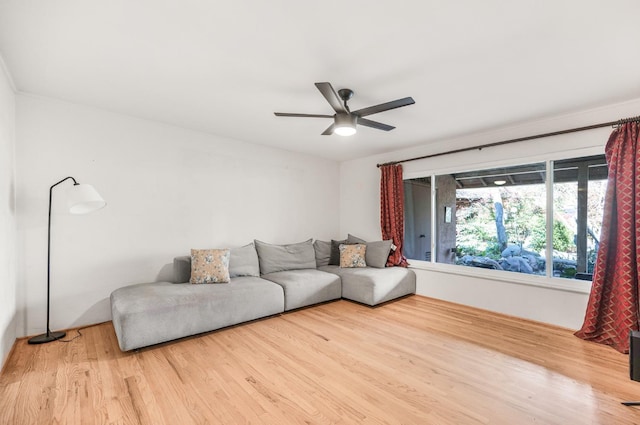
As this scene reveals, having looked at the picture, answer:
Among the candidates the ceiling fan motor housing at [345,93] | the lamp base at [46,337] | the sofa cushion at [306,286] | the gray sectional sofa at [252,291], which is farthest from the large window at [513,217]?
the lamp base at [46,337]

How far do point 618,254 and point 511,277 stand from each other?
1.07m

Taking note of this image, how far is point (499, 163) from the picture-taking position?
3.82 m

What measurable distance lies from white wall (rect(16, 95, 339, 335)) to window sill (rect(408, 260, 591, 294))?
269cm

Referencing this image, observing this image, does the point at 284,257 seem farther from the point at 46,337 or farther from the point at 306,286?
the point at 46,337

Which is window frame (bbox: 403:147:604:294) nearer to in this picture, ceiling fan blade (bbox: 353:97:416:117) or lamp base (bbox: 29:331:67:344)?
ceiling fan blade (bbox: 353:97:416:117)

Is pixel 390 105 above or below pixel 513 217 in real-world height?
above

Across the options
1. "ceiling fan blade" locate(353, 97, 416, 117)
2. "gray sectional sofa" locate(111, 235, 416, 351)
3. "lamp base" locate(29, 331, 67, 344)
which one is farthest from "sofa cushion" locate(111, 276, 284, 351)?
"ceiling fan blade" locate(353, 97, 416, 117)

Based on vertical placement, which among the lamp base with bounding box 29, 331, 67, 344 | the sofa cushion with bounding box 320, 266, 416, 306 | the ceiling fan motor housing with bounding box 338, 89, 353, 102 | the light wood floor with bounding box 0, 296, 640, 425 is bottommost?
the light wood floor with bounding box 0, 296, 640, 425

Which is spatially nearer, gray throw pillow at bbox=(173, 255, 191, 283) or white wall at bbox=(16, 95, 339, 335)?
white wall at bbox=(16, 95, 339, 335)

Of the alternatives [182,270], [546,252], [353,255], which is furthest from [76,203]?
[546,252]

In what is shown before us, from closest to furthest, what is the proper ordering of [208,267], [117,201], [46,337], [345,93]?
1. [345,93]
2. [46,337]
3. [117,201]
4. [208,267]

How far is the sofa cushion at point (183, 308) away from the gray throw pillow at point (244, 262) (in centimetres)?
22

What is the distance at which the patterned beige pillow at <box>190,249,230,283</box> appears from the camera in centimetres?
348

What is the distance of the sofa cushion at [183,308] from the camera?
102 inches
